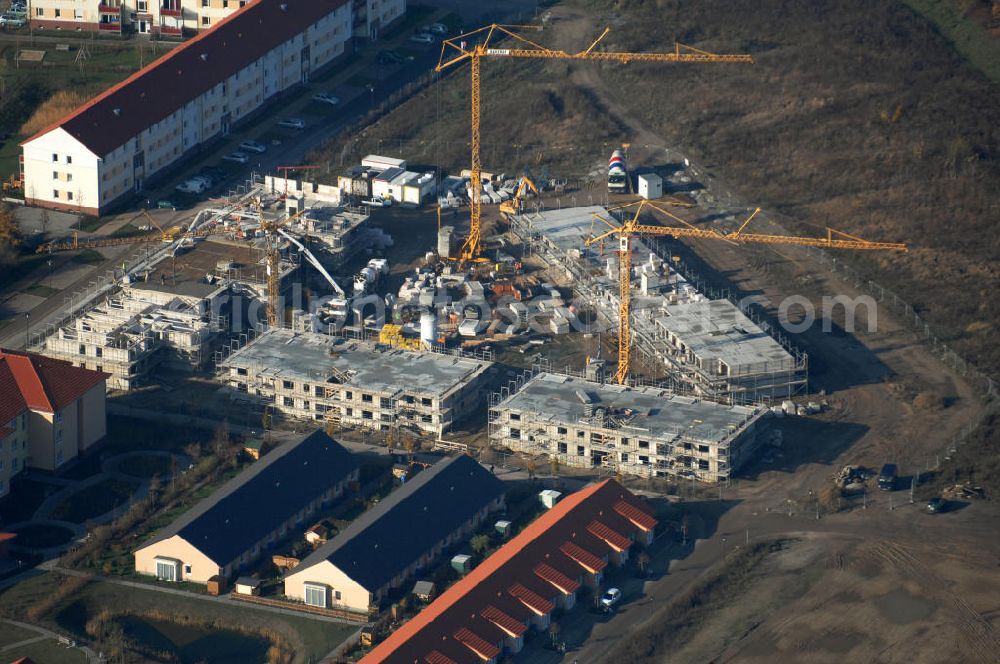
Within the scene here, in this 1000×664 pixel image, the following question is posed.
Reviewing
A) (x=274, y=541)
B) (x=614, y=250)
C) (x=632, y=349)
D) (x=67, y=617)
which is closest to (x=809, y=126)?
(x=614, y=250)

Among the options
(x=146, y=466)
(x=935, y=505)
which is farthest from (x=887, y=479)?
(x=146, y=466)

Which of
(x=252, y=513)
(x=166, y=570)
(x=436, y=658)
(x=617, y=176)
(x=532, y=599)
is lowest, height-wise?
(x=436, y=658)

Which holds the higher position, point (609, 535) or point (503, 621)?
point (609, 535)

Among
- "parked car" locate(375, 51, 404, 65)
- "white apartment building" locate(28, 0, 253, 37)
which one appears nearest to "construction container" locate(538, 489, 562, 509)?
"parked car" locate(375, 51, 404, 65)

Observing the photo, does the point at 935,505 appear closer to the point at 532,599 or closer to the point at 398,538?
the point at 532,599

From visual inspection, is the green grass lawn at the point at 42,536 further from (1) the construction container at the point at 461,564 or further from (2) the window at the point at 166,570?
(1) the construction container at the point at 461,564

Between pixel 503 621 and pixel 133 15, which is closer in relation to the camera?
pixel 503 621

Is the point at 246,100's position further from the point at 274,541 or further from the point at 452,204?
the point at 274,541
